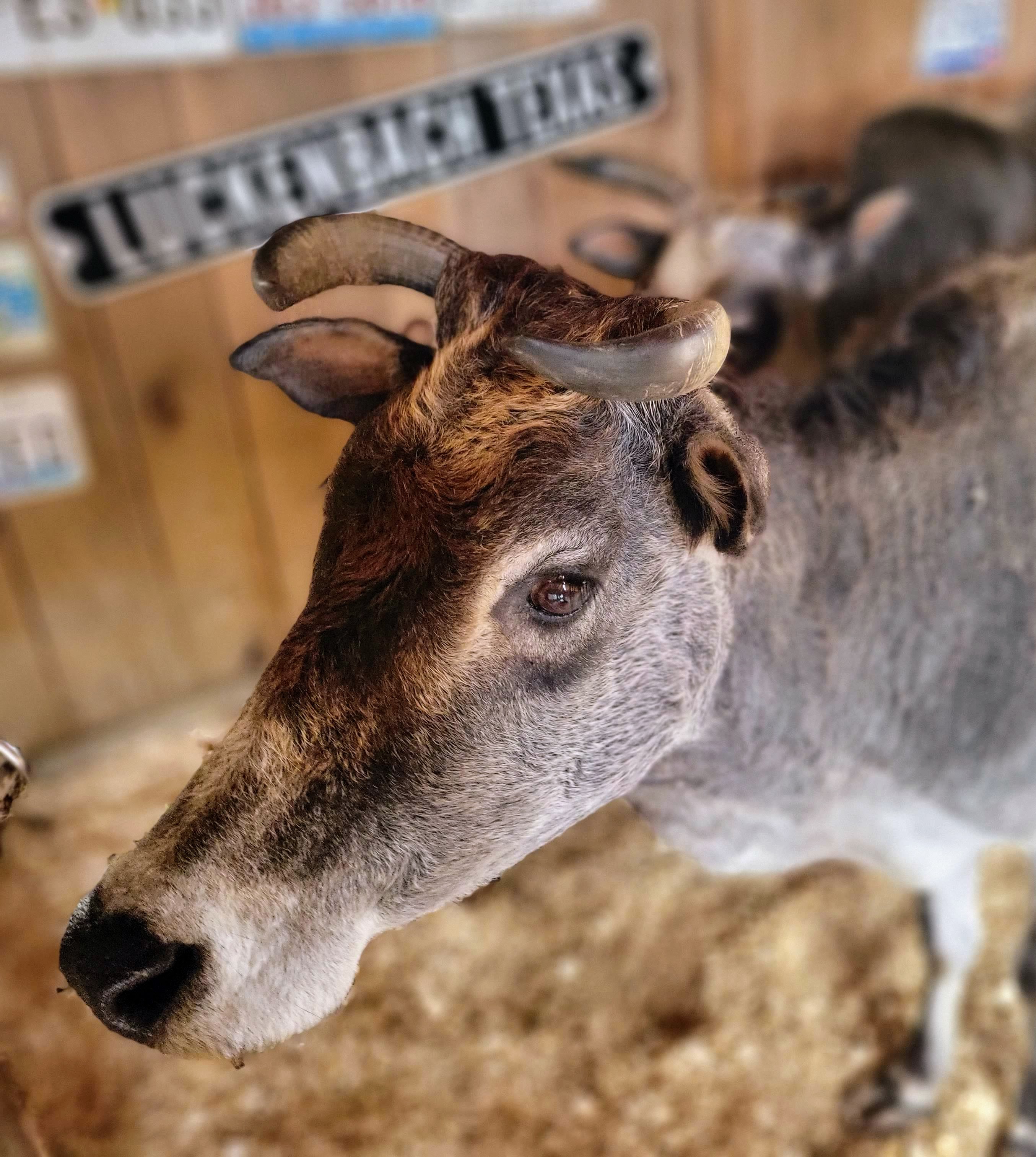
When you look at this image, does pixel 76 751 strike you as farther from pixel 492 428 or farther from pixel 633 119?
pixel 633 119

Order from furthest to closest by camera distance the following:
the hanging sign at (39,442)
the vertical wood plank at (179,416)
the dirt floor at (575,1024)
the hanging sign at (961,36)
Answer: the hanging sign at (961,36) < the hanging sign at (39,442) < the vertical wood plank at (179,416) < the dirt floor at (575,1024)

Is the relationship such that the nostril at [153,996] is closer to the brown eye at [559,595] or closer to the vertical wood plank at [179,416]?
the brown eye at [559,595]

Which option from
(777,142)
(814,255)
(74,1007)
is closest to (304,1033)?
(74,1007)

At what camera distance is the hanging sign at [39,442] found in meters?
2.23

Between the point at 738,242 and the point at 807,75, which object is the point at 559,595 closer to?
the point at 738,242

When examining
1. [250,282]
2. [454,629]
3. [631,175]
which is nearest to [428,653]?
[454,629]

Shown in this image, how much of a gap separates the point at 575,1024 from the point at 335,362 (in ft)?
5.09

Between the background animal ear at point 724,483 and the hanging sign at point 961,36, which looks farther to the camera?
the hanging sign at point 961,36

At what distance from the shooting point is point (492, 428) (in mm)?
896

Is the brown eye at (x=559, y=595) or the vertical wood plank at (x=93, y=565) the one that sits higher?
the brown eye at (x=559, y=595)

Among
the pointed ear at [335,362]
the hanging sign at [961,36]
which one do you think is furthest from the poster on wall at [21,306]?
the hanging sign at [961,36]

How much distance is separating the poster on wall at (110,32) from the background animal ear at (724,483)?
1804 mm

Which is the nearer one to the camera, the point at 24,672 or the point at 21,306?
the point at 21,306

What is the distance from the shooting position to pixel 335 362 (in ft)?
3.45
